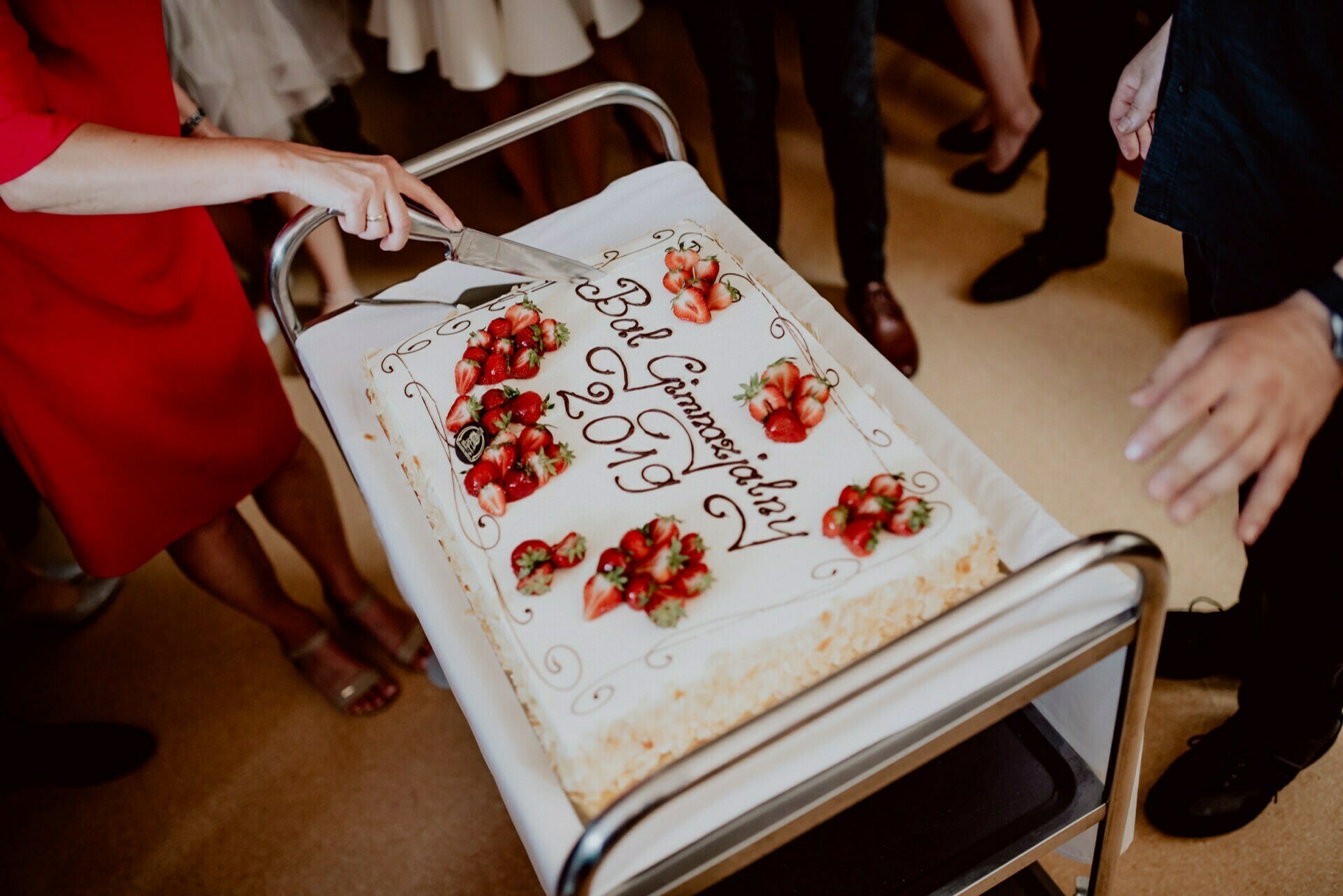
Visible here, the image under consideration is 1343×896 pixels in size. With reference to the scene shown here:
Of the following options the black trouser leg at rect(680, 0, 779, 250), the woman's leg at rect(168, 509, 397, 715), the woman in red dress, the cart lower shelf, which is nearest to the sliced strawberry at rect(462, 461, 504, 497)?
the woman in red dress

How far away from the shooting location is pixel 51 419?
1.40 m

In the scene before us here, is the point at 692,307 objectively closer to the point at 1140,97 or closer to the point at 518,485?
the point at 518,485

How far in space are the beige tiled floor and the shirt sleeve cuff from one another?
1286 mm

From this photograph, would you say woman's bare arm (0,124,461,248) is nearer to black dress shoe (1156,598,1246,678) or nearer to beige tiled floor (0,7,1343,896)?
beige tiled floor (0,7,1343,896)

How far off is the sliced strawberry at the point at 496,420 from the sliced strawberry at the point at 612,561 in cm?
25

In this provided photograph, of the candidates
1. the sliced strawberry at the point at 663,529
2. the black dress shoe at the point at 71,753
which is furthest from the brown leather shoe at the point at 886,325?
the black dress shoe at the point at 71,753

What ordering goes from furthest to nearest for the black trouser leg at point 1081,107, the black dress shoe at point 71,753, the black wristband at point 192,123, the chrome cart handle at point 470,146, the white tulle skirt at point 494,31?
the white tulle skirt at point 494,31 < the black trouser leg at point 1081,107 < the black dress shoe at point 71,753 < the black wristband at point 192,123 < the chrome cart handle at point 470,146

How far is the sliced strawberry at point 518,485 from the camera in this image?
1117 mm

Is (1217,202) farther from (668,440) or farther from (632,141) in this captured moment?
(632,141)

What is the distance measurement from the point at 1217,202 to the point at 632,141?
229cm

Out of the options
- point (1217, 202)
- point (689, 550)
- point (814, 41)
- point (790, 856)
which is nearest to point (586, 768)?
point (689, 550)

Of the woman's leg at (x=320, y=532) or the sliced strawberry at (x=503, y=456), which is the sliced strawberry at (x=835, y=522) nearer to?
the sliced strawberry at (x=503, y=456)

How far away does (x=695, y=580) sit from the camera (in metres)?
0.97

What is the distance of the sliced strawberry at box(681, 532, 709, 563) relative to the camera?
998mm
